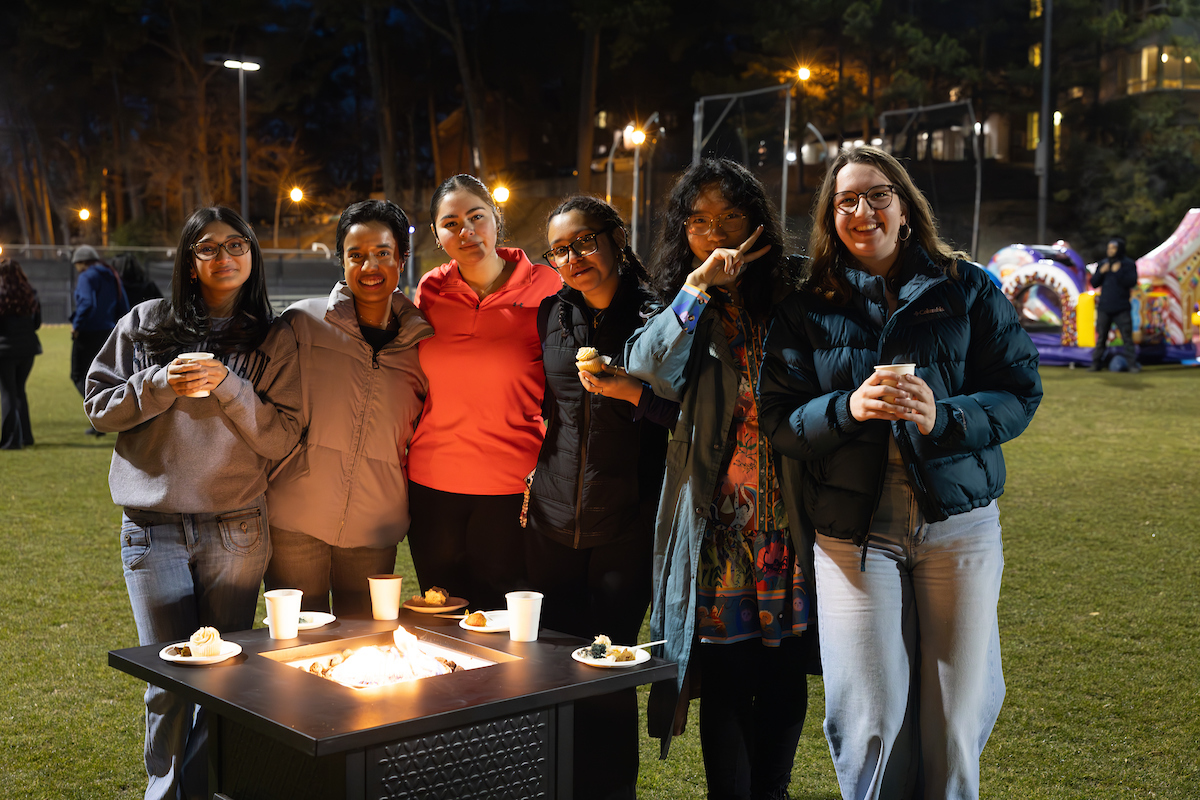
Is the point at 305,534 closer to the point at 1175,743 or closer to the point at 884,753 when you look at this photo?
the point at 884,753

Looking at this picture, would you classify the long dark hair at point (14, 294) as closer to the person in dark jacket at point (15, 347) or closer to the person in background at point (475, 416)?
the person in dark jacket at point (15, 347)

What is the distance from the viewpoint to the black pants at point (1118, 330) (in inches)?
679

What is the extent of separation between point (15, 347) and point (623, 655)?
32.5ft

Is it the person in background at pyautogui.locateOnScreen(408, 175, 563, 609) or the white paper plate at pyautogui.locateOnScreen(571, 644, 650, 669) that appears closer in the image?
the white paper plate at pyautogui.locateOnScreen(571, 644, 650, 669)

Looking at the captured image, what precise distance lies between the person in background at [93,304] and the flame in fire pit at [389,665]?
31.4 ft

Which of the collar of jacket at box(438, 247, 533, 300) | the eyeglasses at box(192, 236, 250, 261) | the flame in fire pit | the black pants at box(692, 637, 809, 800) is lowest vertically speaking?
the black pants at box(692, 637, 809, 800)

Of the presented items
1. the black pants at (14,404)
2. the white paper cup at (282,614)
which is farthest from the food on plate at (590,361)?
the black pants at (14,404)

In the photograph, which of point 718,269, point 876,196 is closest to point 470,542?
point 718,269

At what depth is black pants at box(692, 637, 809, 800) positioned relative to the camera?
10.4ft

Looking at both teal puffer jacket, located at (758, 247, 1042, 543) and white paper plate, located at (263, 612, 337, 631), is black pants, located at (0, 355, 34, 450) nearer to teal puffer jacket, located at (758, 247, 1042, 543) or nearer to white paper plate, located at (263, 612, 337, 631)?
white paper plate, located at (263, 612, 337, 631)

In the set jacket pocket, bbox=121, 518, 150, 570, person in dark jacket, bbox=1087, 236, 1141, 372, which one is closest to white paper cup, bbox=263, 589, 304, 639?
jacket pocket, bbox=121, 518, 150, 570

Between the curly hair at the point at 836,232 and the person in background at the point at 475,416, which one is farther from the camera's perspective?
the person in background at the point at 475,416

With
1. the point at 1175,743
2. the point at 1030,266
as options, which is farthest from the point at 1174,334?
the point at 1175,743

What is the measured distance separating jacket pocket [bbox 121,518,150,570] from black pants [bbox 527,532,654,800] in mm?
1168
